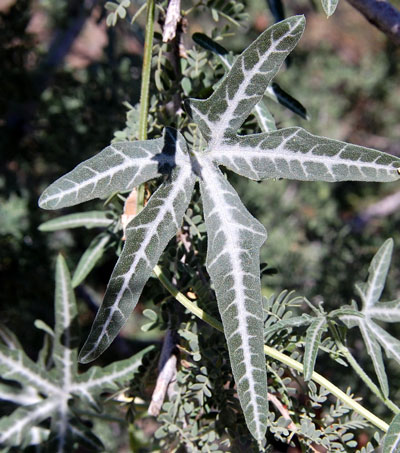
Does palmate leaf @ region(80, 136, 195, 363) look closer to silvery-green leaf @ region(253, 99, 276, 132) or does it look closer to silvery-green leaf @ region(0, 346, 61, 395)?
silvery-green leaf @ region(253, 99, 276, 132)

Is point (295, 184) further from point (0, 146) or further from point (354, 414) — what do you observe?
point (354, 414)

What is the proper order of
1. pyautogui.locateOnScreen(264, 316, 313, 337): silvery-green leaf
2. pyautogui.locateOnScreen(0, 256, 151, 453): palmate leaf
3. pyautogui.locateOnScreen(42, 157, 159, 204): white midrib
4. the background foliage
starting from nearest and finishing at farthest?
pyautogui.locateOnScreen(42, 157, 159, 204): white midrib → pyautogui.locateOnScreen(264, 316, 313, 337): silvery-green leaf → the background foliage → pyautogui.locateOnScreen(0, 256, 151, 453): palmate leaf

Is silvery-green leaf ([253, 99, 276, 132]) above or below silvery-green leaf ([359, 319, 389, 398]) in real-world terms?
above

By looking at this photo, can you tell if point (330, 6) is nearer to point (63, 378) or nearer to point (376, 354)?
point (376, 354)

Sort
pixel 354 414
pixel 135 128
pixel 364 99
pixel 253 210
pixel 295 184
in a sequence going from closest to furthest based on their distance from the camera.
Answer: pixel 354 414
pixel 135 128
pixel 253 210
pixel 295 184
pixel 364 99

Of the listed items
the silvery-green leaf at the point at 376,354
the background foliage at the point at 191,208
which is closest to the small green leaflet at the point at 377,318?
the silvery-green leaf at the point at 376,354

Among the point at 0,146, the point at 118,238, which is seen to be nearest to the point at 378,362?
the point at 118,238

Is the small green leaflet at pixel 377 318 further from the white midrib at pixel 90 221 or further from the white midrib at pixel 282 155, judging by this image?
the white midrib at pixel 90 221

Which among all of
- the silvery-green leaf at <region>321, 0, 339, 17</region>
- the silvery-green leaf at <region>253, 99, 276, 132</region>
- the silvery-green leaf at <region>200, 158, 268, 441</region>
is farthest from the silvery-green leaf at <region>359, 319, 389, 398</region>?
the silvery-green leaf at <region>321, 0, 339, 17</region>
